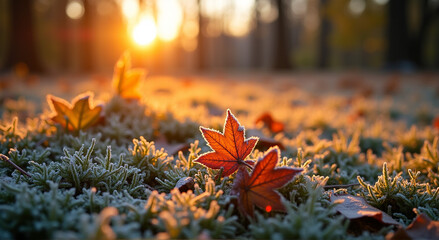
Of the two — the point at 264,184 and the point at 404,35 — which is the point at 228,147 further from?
the point at 404,35

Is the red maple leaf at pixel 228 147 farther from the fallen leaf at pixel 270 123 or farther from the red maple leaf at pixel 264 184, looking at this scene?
the fallen leaf at pixel 270 123

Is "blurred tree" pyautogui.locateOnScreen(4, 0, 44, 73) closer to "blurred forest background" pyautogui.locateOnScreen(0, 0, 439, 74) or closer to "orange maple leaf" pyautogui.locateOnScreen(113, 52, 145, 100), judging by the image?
"blurred forest background" pyautogui.locateOnScreen(0, 0, 439, 74)

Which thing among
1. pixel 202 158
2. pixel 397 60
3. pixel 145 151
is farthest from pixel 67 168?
pixel 397 60

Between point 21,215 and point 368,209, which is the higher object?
point 21,215

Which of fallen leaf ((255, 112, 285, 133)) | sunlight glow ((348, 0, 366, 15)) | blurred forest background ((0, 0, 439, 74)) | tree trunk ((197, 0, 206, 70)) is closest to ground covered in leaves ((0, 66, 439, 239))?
fallen leaf ((255, 112, 285, 133))

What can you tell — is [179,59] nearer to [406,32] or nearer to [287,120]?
[406,32]
